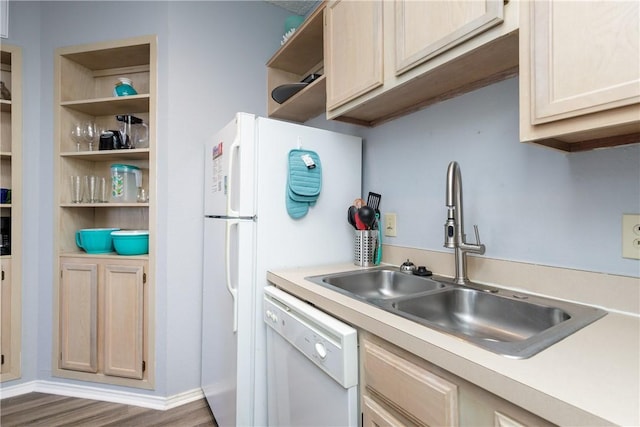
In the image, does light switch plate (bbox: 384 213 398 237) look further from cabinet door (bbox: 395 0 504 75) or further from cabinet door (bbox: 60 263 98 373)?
cabinet door (bbox: 60 263 98 373)

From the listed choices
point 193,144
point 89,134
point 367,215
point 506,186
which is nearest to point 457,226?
point 506,186

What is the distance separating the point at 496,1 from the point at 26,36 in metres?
2.77

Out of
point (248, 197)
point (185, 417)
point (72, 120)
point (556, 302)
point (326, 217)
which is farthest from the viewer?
point (72, 120)

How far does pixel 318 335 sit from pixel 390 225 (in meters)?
0.82

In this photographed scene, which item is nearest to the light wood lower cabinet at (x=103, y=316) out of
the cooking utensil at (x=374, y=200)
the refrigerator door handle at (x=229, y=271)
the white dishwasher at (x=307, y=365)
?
the refrigerator door handle at (x=229, y=271)

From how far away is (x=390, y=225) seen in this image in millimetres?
1649

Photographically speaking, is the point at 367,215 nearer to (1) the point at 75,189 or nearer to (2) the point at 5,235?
(1) the point at 75,189

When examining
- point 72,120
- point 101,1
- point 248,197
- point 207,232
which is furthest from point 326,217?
point 101,1

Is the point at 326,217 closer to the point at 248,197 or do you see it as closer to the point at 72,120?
the point at 248,197

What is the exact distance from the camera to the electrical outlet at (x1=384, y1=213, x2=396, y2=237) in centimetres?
163

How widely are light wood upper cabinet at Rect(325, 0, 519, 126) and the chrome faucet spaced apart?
0.35 m

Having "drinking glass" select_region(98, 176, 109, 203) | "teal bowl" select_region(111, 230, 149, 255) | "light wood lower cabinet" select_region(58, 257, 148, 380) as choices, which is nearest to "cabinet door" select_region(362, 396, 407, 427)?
"light wood lower cabinet" select_region(58, 257, 148, 380)

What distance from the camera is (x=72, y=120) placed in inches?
84.8

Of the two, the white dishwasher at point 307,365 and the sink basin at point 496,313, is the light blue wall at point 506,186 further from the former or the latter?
the white dishwasher at point 307,365
